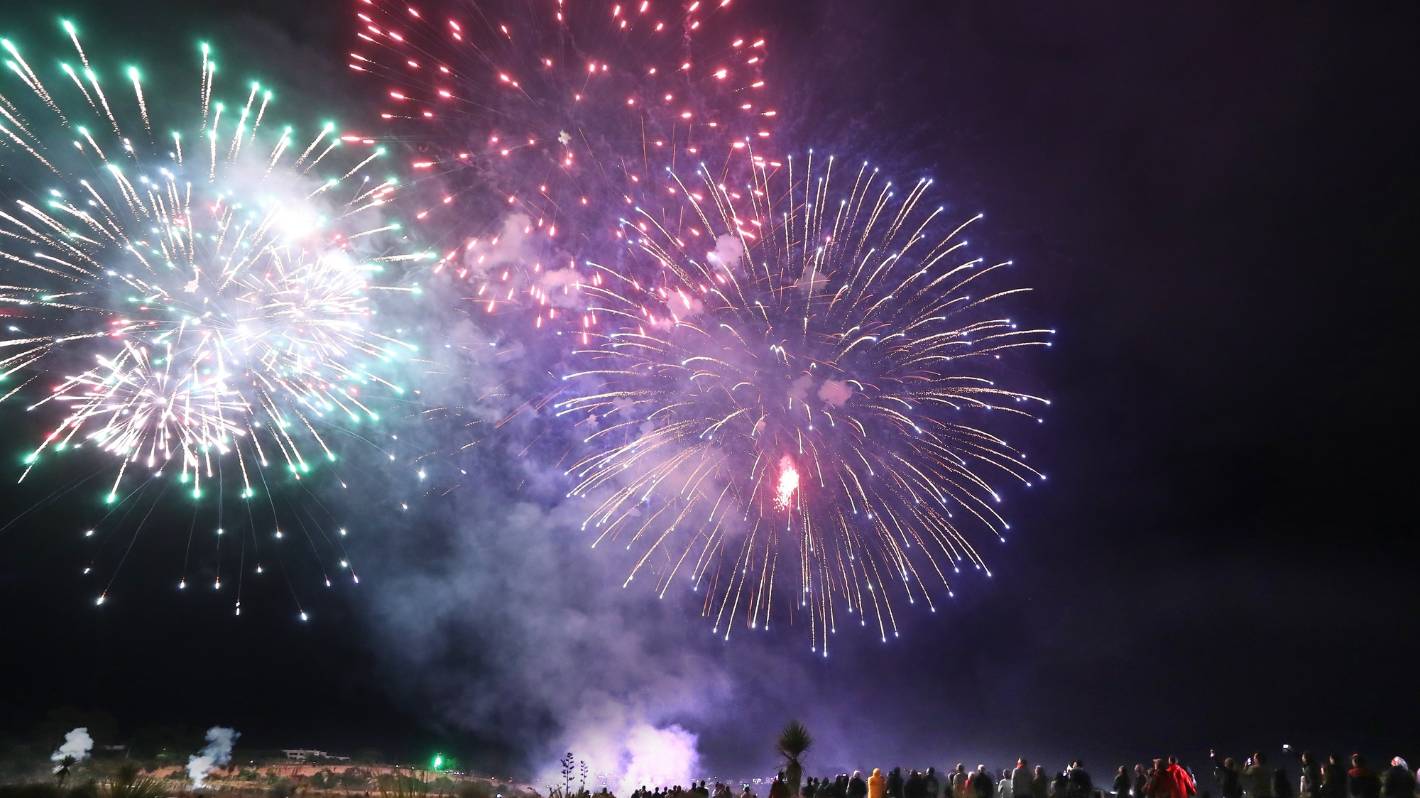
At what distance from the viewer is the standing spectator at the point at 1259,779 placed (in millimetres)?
14211

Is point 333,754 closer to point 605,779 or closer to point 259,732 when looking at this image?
point 259,732

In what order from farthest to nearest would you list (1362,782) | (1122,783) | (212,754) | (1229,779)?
1. (212,754)
2. (1122,783)
3. (1229,779)
4. (1362,782)

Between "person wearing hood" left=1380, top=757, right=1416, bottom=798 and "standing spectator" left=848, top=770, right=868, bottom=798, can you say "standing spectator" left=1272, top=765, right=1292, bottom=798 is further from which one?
"standing spectator" left=848, top=770, right=868, bottom=798

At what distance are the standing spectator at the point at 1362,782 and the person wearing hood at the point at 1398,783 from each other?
0.17m

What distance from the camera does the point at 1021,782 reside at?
622 inches

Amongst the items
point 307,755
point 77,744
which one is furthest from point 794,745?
point 307,755

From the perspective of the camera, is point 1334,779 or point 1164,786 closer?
point 1164,786

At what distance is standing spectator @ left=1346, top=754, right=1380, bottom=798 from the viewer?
42.6 feet

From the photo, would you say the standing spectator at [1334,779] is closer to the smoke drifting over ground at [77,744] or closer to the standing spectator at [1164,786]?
the standing spectator at [1164,786]


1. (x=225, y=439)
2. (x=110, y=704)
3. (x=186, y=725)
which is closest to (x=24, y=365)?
(x=225, y=439)

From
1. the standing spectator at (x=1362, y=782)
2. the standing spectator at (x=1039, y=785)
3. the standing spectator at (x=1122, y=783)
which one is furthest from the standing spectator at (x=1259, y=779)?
the standing spectator at (x=1039, y=785)

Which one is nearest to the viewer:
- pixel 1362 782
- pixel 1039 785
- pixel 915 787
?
pixel 1362 782

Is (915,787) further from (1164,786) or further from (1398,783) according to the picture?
(1398,783)

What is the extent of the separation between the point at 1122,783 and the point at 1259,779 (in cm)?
265
